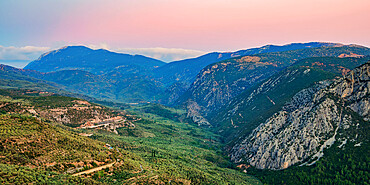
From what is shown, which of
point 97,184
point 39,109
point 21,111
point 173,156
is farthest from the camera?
point 39,109

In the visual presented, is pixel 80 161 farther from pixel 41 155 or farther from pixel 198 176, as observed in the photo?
pixel 198 176

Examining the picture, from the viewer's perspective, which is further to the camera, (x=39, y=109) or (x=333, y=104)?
(x=39, y=109)

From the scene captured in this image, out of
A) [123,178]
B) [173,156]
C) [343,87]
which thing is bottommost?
[173,156]

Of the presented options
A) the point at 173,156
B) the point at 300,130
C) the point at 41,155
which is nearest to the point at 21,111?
the point at 41,155

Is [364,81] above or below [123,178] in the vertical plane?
above

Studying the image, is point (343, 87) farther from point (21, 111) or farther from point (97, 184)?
point (21, 111)

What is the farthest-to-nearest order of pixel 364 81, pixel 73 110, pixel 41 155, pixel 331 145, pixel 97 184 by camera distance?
1. pixel 73 110
2. pixel 364 81
3. pixel 331 145
4. pixel 41 155
5. pixel 97 184
